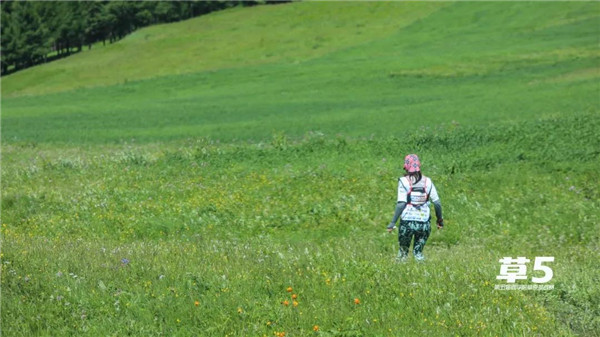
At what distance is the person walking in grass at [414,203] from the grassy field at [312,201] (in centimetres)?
55

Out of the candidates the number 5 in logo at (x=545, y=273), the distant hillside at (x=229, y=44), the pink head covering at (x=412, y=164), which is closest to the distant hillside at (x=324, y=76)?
the distant hillside at (x=229, y=44)

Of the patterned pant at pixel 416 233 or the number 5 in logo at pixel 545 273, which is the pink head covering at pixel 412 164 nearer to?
the patterned pant at pixel 416 233

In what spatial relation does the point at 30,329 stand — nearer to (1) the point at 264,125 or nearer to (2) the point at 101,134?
(1) the point at 264,125

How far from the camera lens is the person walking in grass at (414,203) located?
10484 mm

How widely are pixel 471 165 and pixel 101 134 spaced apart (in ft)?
76.6

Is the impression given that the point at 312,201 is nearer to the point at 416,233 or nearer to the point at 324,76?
the point at 416,233

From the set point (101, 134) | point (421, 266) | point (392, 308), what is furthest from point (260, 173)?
point (101, 134)

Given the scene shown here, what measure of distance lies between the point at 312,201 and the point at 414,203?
7.17 meters

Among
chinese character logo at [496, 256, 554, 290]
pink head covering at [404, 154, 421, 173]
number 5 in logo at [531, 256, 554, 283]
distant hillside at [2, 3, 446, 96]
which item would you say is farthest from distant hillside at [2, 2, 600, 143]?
pink head covering at [404, 154, 421, 173]

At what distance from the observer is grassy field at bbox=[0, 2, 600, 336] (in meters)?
8.06

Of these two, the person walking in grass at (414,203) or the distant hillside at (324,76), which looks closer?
the person walking in grass at (414,203)

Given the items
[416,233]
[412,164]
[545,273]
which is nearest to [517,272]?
[545,273]

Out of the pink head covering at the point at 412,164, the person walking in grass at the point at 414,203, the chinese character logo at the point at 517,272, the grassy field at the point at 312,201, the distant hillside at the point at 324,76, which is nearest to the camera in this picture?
the grassy field at the point at 312,201

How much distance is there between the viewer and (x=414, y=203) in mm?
10578
